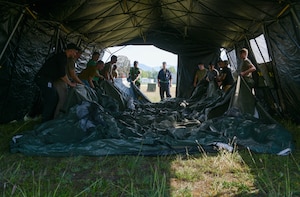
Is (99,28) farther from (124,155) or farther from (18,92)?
(124,155)

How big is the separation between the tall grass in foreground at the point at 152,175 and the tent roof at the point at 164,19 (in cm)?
268

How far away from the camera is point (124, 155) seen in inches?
110

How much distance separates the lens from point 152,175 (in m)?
2.19

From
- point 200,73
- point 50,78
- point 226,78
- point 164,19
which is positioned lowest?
point 50,78

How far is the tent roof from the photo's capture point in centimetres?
492

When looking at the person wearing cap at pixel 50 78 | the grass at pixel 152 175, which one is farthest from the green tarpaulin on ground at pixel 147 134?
the person wearing cap at pixel 50 78

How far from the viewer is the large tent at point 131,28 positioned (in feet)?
13.5

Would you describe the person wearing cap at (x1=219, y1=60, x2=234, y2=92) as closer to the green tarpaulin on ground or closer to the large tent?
the large tent

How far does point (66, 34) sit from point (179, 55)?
5.40 metres

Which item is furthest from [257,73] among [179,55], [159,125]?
[179,55]

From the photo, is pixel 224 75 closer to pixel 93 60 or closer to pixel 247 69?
pixel 247 69

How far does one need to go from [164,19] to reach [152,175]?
7201 millimetres

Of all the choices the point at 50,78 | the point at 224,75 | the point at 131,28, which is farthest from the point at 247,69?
the point at 131,28

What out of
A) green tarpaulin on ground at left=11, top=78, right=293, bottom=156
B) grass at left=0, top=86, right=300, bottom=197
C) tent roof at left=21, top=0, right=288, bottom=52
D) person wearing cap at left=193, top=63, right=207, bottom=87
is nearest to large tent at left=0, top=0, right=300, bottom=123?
tent roof at left=21, top=0, right=288, bottom=52
